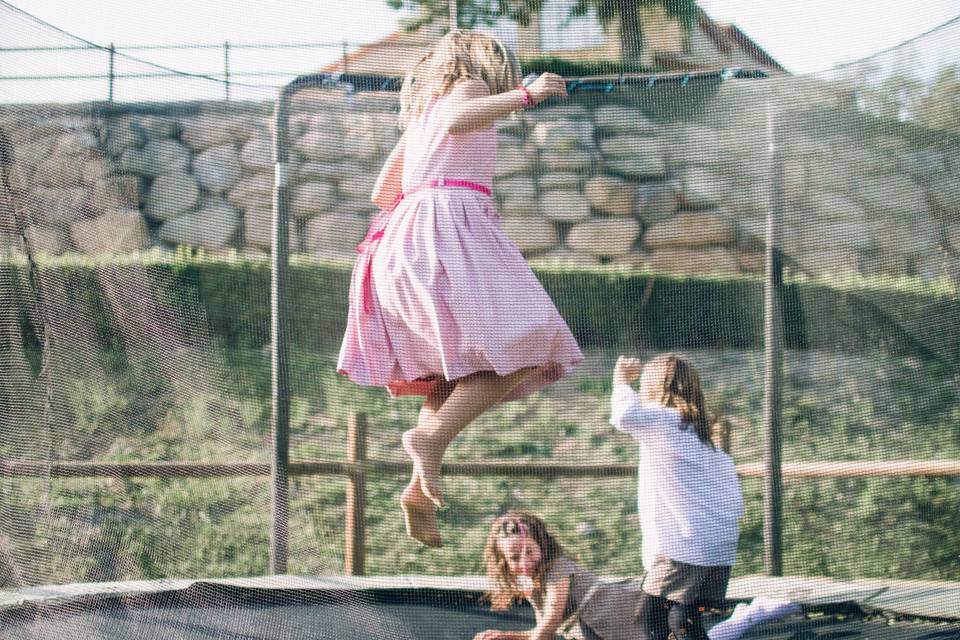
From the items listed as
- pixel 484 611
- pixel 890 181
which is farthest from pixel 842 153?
pixel 484 611

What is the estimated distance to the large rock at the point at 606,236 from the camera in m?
2.06

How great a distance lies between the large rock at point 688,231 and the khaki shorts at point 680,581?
0.63m

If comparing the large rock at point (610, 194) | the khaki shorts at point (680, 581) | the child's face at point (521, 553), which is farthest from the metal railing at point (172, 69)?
the khaki shorts at point (680, 581)

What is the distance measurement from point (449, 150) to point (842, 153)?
0.83 meters

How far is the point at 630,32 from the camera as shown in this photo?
6.40 feet

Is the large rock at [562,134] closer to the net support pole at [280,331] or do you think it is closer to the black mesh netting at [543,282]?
Answer: the black mesh netting at [543,282]

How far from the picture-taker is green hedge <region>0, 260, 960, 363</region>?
1845 mm

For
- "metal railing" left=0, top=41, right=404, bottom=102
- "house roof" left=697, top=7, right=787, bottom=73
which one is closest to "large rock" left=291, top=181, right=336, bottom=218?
"metal railing" left=0, top=41, right=404, bottom=102

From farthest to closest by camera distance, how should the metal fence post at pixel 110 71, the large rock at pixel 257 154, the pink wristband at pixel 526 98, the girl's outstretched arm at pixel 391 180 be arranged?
1. the large rock at pixel 257 154
2. the metal fence post at pixel 110 71
3. the girl's outstretched arm at pixel 391 180
4. the pink wristband at pixel 526 98

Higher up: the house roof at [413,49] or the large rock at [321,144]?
the house roof at [413,49]

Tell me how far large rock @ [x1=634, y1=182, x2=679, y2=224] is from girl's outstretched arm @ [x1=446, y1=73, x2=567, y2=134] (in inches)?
20.3

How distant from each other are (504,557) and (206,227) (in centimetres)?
83

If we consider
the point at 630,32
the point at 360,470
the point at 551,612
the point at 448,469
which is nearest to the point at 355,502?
the point at 360,470

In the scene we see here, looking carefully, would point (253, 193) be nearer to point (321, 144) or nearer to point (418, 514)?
point (321, 144)
